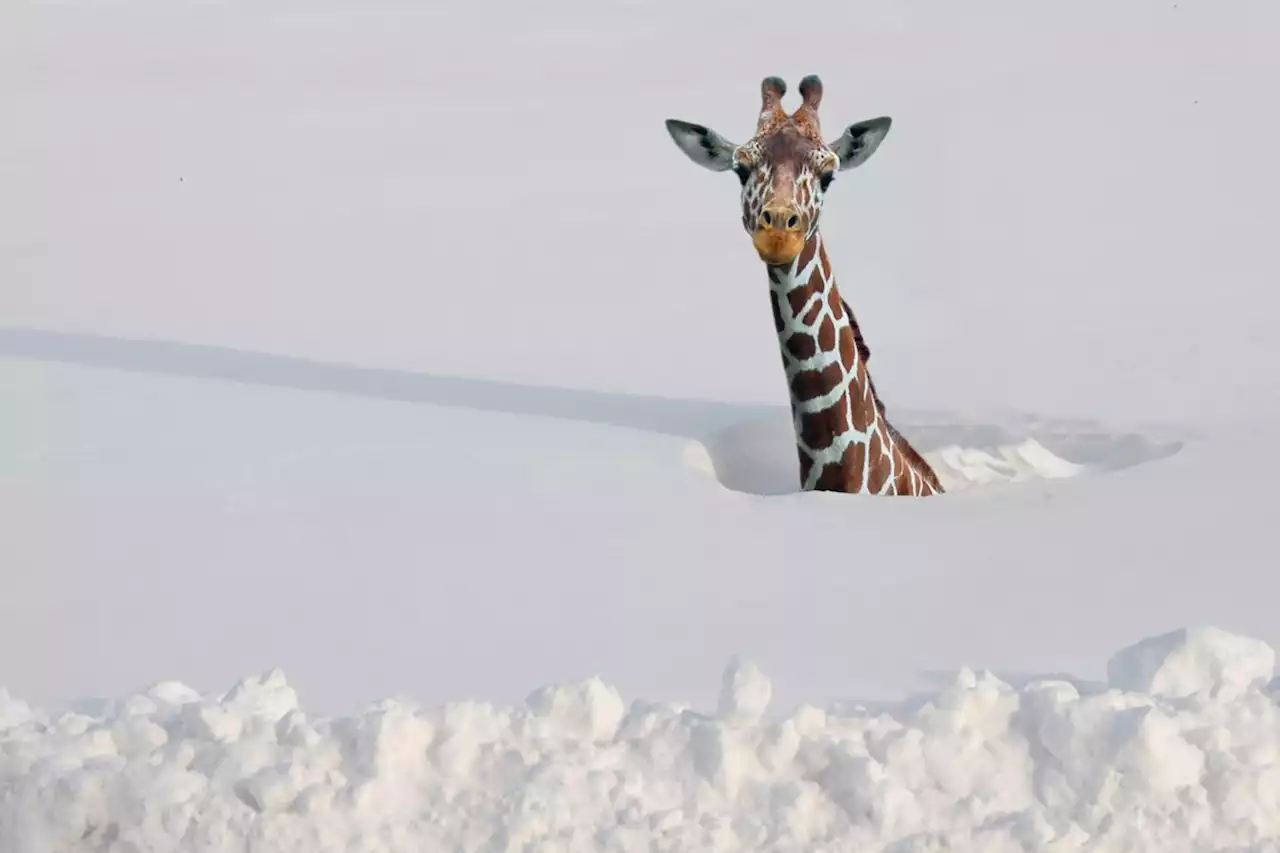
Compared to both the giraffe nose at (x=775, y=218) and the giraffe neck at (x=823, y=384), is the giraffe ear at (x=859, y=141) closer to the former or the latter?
the giraffe neck at (x=823, y=384)

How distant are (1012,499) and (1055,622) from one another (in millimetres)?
1230

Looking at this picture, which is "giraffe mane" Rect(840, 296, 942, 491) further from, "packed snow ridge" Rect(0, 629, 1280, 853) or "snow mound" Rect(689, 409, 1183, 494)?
"packed snow ridge" Rect(0, 629, 1280, 853)

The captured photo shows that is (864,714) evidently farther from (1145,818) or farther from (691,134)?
(691,134)

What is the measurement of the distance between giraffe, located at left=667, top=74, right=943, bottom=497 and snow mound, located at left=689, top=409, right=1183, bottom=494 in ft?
1.46

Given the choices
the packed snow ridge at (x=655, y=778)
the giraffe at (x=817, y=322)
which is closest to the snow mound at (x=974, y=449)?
the giraffe at (x=817, y=322)

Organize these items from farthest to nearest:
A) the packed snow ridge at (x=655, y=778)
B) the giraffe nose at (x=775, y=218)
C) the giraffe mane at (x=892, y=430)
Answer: the giraffe mane at (x=892, y=430)
the giraffe nose at (x=775, y=218)
the packed snow ridge at (x=655, y=778)

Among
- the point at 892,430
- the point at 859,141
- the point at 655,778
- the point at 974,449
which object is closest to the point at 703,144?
the point at 859,141

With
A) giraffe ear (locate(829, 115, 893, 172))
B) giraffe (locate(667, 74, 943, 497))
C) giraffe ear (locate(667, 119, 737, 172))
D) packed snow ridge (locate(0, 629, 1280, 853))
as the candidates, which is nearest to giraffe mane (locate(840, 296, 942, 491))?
giraffe (locate(667, 74, 943, 497))

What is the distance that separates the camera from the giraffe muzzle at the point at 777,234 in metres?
6.14

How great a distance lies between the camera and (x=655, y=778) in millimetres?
4094

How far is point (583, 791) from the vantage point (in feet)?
13.3

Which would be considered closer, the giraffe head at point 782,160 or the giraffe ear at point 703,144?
the giraffe head at point 782,160

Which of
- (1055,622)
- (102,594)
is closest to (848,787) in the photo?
(1055,622)

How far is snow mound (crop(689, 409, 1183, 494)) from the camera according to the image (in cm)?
729
